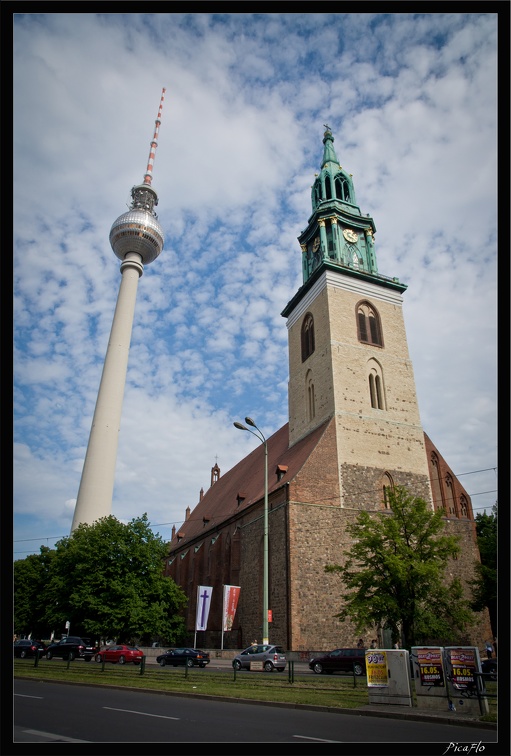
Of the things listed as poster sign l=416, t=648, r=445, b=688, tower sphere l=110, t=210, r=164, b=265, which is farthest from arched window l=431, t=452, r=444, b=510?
tower sphere l=110, t=210, r=164, b=265

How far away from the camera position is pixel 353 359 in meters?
35.7

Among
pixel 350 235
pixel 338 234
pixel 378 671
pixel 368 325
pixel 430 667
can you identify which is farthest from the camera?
pixel 350 235

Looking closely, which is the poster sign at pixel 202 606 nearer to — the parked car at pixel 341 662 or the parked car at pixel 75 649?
the parked car at pixel 75 649

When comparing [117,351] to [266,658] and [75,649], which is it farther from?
[266,658]

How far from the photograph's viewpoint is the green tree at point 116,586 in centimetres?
3083

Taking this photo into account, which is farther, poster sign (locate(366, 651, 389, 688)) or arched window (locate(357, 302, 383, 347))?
arched window (locate(357, 302, 383, 347))

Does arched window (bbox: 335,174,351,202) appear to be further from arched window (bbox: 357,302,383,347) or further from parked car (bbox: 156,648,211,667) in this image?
parked car (bbox: 156,648,211,667)

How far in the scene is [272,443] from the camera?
46781mm

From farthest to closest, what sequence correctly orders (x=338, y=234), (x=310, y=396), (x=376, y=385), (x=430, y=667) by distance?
(x=338, y=234)
(x=310, y=396)
(x=376, y=385)
(x=430, y=667)

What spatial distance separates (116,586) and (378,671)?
2293cm

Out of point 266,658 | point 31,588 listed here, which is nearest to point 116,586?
point 266,658

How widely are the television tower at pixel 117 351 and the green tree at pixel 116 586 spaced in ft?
36.6

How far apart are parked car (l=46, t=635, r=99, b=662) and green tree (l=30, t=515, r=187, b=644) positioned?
77 centimetres

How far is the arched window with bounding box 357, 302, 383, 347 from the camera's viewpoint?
A: 37.5 m
